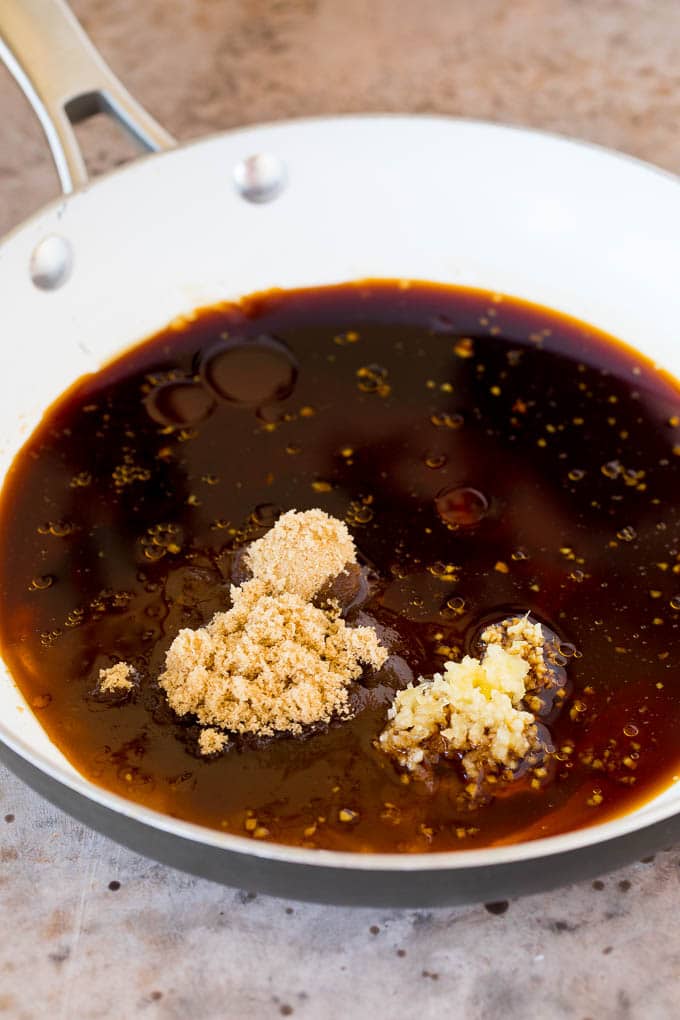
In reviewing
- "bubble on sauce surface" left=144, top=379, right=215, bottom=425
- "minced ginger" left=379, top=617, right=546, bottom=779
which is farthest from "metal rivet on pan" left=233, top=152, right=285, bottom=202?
"minced ginger" left=379, top=617, right=546, bottom=779

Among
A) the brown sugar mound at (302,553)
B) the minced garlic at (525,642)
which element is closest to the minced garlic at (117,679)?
the brown sugar mound at (302,553)

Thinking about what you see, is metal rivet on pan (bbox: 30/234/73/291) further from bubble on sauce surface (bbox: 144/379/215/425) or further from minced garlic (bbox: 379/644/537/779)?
minced garlic (bbox: 379/644/537/779)

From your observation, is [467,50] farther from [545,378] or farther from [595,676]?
[595,676]

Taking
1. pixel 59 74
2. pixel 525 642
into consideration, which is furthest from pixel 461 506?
pixel 59 74

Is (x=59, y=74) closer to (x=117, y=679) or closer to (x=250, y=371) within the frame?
(x=250, y=371)

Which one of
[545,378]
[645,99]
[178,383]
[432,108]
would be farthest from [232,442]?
[645,99]
